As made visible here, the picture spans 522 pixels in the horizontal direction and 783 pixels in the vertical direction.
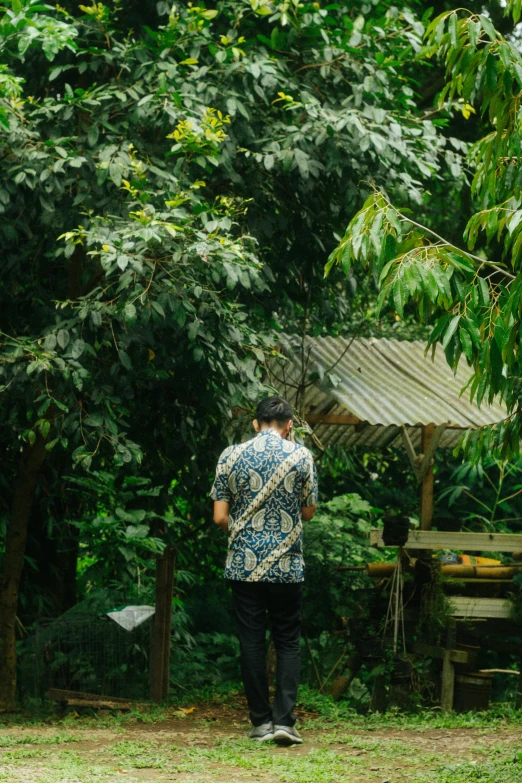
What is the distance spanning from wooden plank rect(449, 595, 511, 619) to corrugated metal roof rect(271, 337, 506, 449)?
125cm

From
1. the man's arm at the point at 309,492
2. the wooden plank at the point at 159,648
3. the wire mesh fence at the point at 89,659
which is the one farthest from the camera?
the wire mesh fence at the point at 89,659

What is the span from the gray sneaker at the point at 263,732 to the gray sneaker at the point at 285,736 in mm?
63

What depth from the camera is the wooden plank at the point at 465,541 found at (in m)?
6.70

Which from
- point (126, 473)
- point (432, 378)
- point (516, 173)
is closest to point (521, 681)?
point (432, 378)

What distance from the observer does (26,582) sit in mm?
8758

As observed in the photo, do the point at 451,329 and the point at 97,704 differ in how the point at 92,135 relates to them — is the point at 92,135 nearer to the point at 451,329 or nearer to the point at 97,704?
the point at 451,329

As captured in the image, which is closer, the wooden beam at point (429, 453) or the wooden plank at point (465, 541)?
Result: the wooden plank at point (465, 541)

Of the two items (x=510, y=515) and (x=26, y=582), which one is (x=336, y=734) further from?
(x=510, y=515)

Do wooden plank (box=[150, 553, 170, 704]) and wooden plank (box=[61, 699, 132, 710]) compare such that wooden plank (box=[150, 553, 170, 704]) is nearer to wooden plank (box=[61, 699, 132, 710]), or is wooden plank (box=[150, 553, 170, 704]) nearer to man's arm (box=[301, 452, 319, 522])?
wooden plank (box=[61, 699, 132, 710])

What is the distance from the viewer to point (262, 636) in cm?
492

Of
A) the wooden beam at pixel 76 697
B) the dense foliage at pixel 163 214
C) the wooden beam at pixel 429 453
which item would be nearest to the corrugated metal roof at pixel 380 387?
the wooden beam at pixel 429 453

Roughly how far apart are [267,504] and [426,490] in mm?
2816

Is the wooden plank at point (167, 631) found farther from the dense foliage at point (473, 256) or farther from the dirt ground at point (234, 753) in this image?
the dense foliage at point (473, 256)

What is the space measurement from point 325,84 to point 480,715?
14.8 ft
